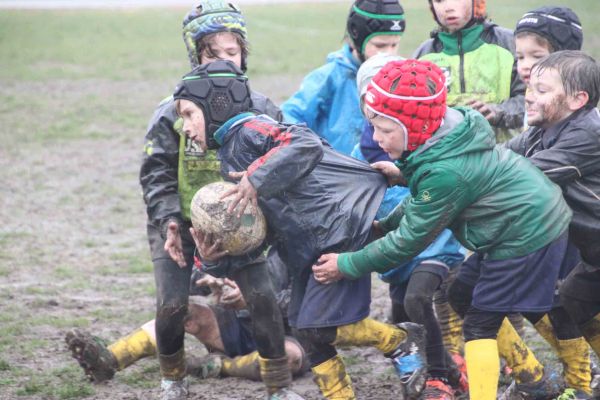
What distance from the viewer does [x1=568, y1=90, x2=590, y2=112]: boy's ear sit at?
489 cm

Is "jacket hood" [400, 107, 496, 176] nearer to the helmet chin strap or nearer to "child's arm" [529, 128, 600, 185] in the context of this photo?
the helmet chin strap

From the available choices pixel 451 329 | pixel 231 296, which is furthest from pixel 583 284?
pixel 231 296

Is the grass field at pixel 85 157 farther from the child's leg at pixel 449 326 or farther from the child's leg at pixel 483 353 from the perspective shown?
the child's leg at pixel 483 353

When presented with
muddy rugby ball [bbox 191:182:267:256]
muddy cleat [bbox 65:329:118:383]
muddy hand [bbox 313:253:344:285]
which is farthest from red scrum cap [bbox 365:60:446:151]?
muddy cleat [bbox 65:329:118:383]

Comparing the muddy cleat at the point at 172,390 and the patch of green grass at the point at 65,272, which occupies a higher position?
the muddy cleat at the point at 172,390

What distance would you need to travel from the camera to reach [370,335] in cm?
506

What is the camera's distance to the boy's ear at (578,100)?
16.0ft

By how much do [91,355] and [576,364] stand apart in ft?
8.81

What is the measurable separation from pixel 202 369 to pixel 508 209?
7.74 ft

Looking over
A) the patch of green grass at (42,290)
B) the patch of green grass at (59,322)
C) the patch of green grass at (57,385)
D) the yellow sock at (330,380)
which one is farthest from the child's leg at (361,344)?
the patch of green grass at (42,290)

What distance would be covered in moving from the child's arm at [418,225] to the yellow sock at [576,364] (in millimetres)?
1258

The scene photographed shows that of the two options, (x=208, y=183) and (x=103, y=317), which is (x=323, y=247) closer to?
(x=208, y=183)

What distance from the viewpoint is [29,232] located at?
372 inches

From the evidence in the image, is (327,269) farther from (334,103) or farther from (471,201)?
(334,103)
